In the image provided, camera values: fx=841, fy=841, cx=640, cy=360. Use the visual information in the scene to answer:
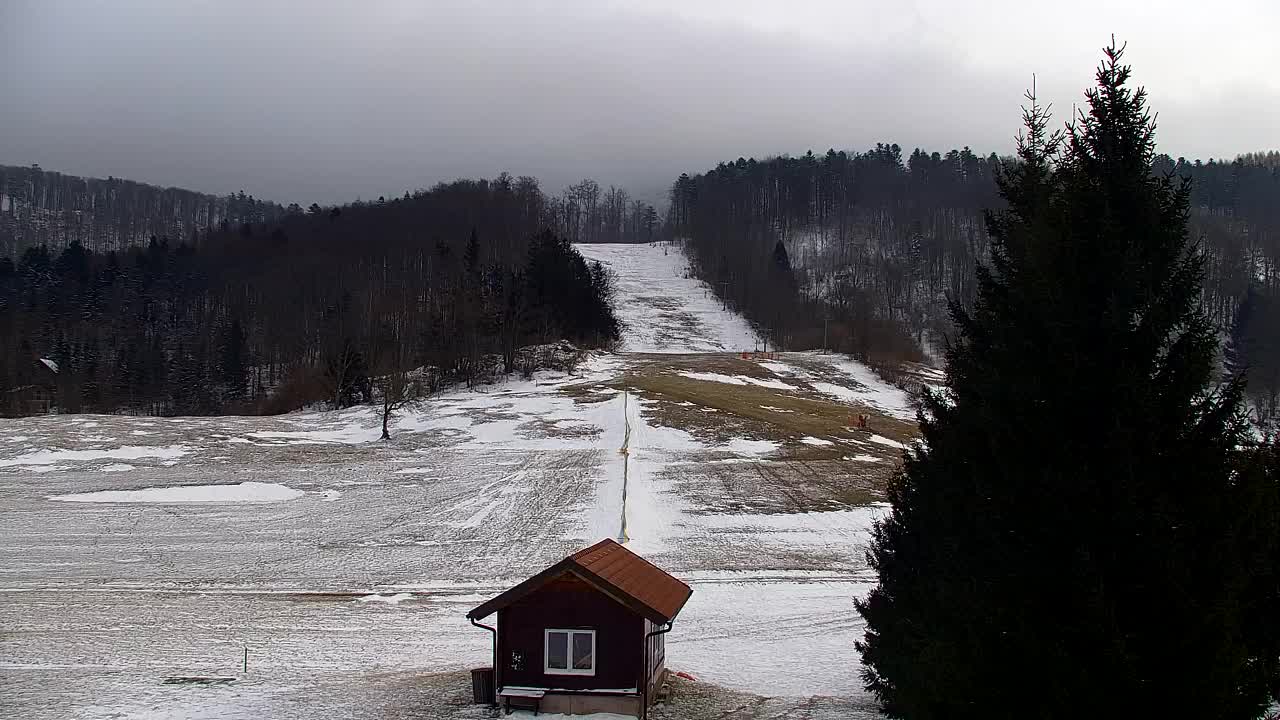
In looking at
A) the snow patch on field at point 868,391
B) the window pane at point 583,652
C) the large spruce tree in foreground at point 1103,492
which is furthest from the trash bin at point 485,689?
the snow patch on field at point 868,391

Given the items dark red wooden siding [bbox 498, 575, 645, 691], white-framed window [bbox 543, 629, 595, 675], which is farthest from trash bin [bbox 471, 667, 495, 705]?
white-framed window [bbox 543, 629, 595, 675]

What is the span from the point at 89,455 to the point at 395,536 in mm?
24801

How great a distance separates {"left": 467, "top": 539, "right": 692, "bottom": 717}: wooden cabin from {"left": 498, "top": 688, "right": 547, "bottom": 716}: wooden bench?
0.02 m

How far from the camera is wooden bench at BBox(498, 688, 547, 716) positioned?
609 inches

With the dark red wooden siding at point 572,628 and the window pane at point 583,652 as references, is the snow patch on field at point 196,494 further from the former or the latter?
the window pane at point 583,652

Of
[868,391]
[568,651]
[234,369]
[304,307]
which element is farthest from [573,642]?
[304,307]

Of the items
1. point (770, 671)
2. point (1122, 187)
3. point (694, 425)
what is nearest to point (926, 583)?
point (1122, 187)

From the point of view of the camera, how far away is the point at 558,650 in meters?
15.8

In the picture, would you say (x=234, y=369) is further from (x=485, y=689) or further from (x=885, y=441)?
(x=485, y=689)

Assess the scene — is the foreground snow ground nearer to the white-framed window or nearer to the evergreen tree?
the white-framed window

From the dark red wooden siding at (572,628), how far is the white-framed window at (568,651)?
0.08 meters

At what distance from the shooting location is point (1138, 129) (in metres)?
8.73

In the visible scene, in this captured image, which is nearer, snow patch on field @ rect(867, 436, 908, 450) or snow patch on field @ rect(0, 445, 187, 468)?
snow patch on field @ rect(0, 445, 187, 468)

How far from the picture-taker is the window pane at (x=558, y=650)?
51.7 feet
